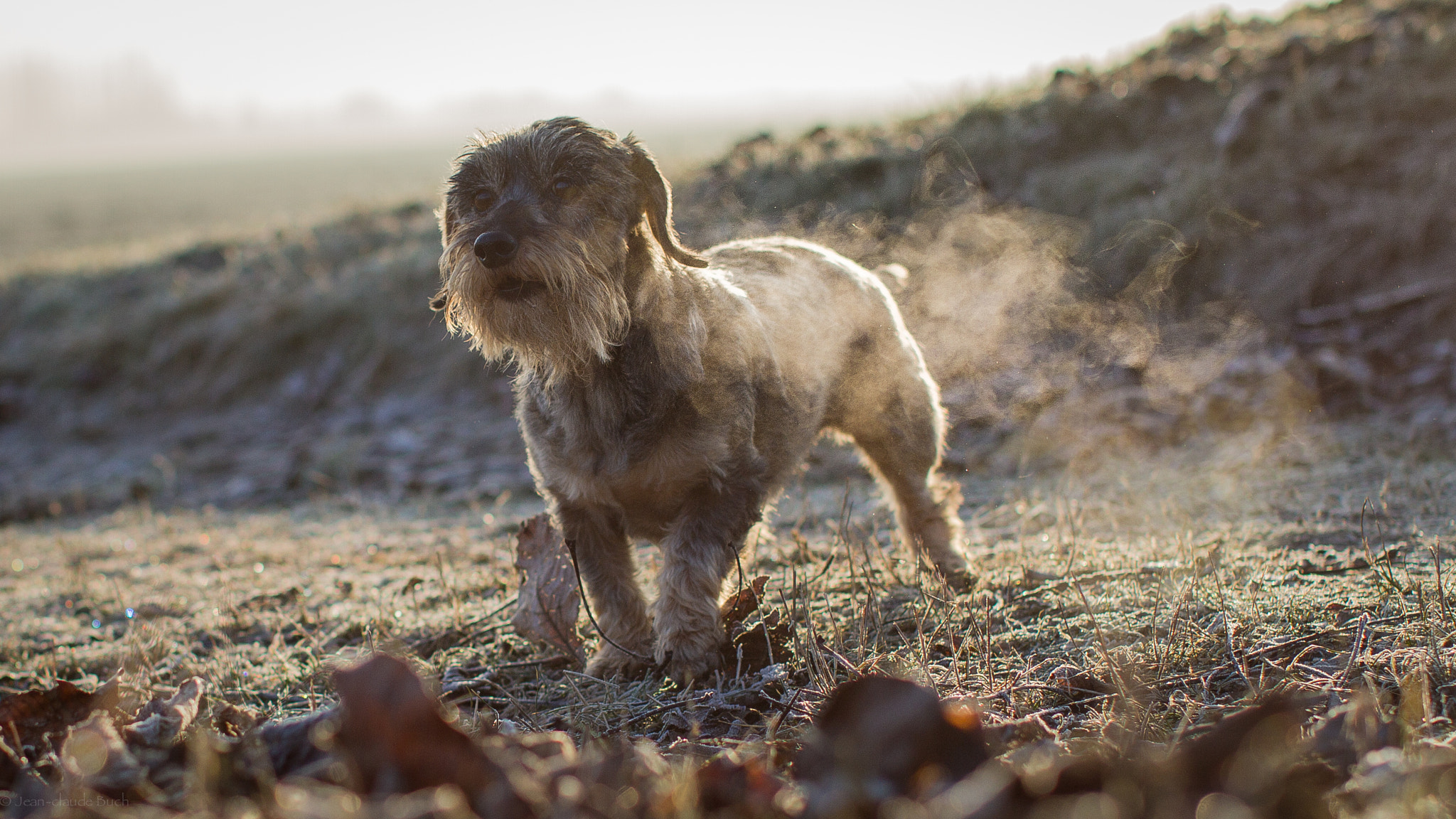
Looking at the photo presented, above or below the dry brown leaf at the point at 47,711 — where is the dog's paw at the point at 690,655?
below

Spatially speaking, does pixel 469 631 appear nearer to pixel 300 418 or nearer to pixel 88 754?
pixel 88 754

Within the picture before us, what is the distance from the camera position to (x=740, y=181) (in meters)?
12.6

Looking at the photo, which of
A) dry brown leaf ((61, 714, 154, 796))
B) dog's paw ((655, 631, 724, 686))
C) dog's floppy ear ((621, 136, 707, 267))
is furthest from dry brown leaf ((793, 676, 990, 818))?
dog's floppy ear ((621, 136, 707, 267))

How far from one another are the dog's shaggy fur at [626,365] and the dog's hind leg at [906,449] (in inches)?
21.8

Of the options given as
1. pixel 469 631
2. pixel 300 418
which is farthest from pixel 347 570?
pixel 300 418

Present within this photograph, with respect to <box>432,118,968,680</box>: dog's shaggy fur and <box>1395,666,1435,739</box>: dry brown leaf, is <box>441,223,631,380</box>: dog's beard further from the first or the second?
<box>1395,666,1435,739</box>: dry brown leaf

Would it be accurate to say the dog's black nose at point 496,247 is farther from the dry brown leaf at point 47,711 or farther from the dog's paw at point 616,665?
the dry brown leaf at point 47,711

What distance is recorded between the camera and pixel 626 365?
3.80 m

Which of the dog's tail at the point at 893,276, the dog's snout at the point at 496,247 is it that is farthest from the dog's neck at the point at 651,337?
the dog's tail at the point at 893,276

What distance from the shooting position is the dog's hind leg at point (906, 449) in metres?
4.98

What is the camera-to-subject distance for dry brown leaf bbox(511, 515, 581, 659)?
12.9 ft

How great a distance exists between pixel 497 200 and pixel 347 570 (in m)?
3.01

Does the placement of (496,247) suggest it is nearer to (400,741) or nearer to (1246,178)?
(400,741)

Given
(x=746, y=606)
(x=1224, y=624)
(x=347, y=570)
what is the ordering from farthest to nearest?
(x=347, y=570)
(x=746, y=606)
(x=1224, y=624)
